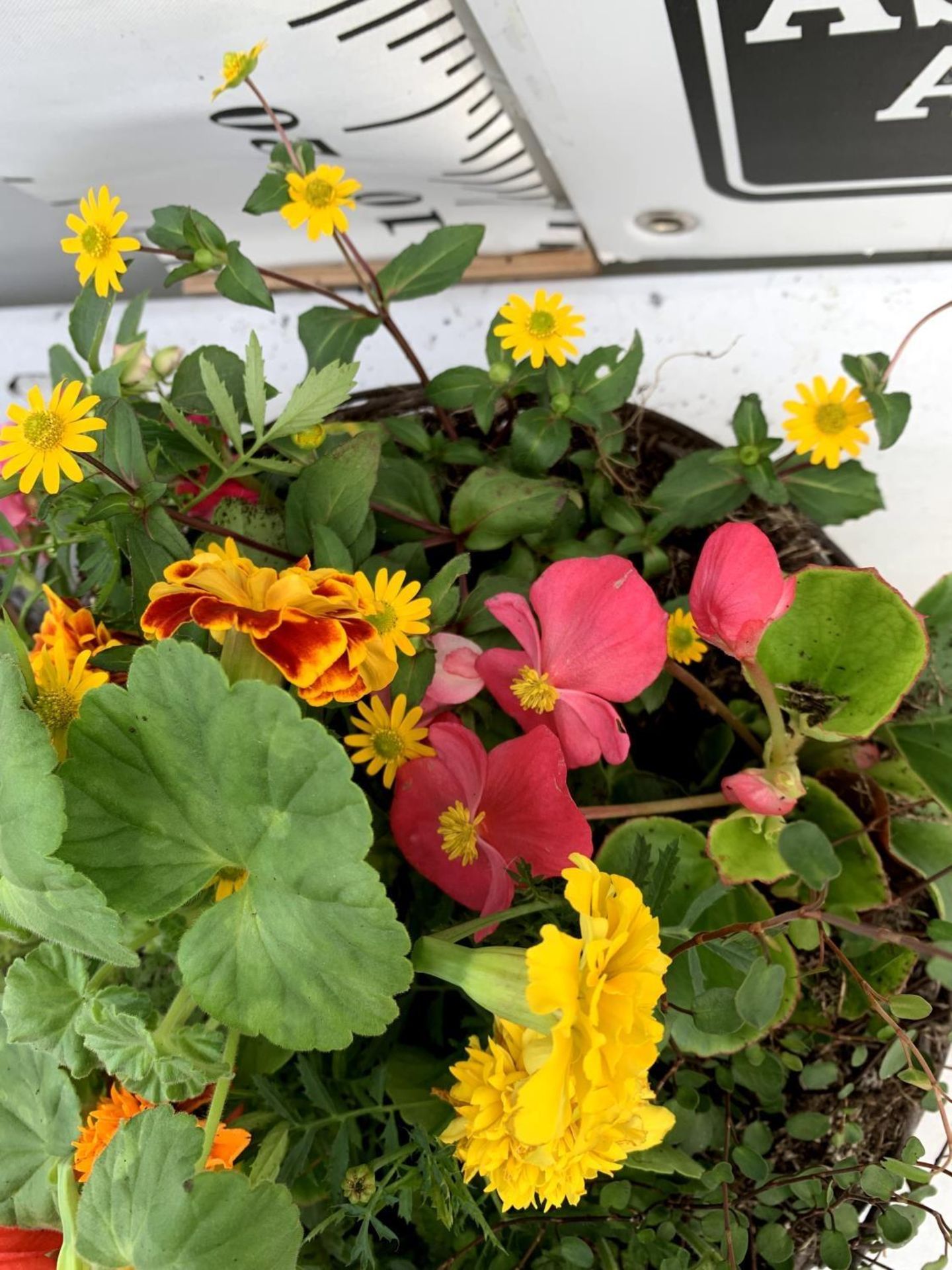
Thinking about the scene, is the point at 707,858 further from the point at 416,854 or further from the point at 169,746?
the point at 169,746

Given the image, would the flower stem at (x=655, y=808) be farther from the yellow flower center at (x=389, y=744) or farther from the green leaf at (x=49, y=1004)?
the green leaf at (x=49, y=1004)

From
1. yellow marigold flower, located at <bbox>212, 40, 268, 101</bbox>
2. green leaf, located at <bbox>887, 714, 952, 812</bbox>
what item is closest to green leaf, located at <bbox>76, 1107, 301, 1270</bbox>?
green leaf, located at <bbox>887, 714, 952, 812</bbox>

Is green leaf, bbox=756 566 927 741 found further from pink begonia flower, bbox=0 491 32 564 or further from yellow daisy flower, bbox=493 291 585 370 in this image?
pink begonia flower, bbox=0 491 32 564

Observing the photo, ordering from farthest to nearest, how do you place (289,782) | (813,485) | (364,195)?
(364,195)
(813,485)
(289,782)

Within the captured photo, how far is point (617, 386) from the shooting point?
55cm

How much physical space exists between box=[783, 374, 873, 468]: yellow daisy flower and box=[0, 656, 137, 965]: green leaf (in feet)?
1.35

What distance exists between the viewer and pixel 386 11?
0.62 m

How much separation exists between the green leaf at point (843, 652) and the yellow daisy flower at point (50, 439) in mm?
319

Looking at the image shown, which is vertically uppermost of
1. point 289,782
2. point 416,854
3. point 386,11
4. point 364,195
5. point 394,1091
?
point 386,11

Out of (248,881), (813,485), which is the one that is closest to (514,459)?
(813,485)

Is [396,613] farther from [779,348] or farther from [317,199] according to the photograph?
[779,348]

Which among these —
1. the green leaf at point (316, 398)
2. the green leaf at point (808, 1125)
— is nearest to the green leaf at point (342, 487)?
the green leaf at point (316, 398)

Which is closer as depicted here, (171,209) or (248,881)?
(248,881)

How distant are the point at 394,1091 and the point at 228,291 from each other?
419 mm
